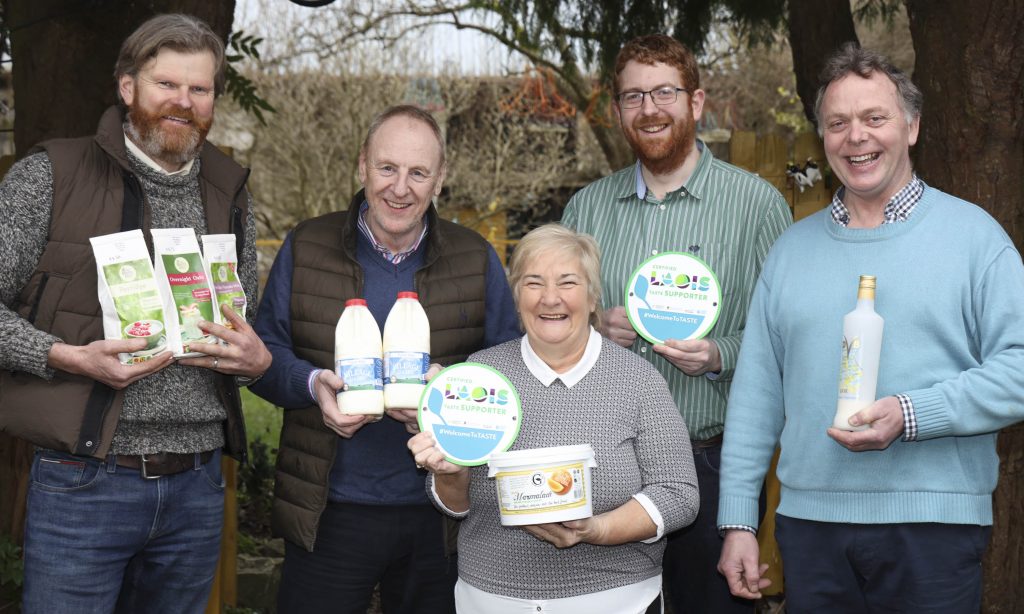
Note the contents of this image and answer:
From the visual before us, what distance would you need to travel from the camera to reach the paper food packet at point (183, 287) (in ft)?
9.08

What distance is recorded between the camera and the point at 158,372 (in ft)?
9.47

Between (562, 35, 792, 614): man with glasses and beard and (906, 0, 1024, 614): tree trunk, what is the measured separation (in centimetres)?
106

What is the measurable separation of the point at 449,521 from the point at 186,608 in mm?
843

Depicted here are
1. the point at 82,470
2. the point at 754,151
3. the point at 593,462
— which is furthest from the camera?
the point at 754,151

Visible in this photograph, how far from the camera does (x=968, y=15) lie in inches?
152

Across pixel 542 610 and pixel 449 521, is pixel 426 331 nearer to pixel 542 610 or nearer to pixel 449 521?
pixel 449 521

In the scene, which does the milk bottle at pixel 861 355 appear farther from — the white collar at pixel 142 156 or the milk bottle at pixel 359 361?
the white collar at pixel 142 156

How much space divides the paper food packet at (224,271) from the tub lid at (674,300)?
1201mm

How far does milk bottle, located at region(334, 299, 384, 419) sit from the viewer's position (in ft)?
9.23

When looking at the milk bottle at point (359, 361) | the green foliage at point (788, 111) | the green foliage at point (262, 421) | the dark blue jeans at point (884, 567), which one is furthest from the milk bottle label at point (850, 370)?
the green foliage at point (788, 111)

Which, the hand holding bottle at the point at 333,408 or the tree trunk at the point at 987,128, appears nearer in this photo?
the hand holding bottle at the point at 333,408

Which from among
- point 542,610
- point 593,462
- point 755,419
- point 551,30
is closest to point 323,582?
point 542,610

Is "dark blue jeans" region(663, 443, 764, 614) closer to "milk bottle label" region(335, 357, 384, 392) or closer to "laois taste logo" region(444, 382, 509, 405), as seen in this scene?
"laois taste logo" region(444, 382, 509, 405)

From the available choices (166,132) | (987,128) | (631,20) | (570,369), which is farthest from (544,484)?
(631,20)
